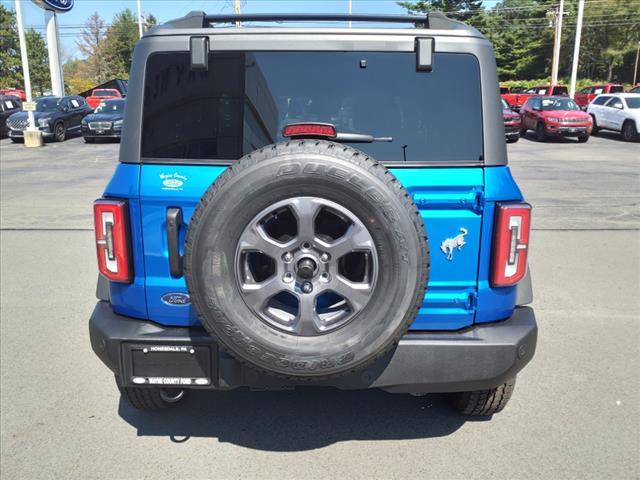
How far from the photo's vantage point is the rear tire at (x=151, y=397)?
10.6 feet

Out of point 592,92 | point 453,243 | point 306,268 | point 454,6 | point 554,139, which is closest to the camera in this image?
point 306,268

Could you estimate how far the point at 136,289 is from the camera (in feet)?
9.05

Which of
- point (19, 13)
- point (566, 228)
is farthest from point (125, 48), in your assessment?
point (566, 228)

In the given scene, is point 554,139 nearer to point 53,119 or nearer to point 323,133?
point 53,119

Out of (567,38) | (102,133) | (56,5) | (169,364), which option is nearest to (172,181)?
(169,364)

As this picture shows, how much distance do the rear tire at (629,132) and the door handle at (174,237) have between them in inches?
875

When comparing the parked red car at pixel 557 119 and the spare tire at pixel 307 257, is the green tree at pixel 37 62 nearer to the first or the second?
the parked red car at pixel 557 119

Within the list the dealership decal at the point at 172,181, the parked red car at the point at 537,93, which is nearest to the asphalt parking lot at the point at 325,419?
the dealership decal at the point at 172,181

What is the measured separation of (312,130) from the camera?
254cm

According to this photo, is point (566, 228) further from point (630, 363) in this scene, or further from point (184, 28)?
point (184, 28)

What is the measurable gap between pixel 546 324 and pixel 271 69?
3.42 m

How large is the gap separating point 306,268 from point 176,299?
746 millimetres

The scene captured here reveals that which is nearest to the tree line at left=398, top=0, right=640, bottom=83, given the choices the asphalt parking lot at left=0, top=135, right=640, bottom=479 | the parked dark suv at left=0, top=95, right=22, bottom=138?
the parked dark suv at left=0, top=95, right=22, bottom=138

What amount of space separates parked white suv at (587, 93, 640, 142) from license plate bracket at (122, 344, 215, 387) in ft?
72.8
